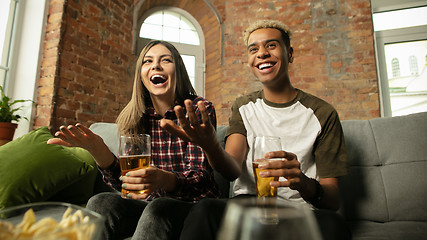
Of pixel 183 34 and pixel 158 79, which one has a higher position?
pixel 183 34

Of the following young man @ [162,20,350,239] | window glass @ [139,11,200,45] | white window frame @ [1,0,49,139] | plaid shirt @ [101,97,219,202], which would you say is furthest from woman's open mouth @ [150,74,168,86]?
window glass @ [139,11,200,45]

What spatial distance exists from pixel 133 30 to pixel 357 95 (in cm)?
286

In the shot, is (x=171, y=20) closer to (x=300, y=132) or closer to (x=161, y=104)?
Result: (x=161, y=104)

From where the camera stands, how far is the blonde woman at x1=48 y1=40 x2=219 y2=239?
788mm

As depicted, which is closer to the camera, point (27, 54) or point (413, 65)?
point (27, 54)

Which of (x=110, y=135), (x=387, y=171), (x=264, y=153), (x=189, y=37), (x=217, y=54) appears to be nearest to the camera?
(x=264, y=153)

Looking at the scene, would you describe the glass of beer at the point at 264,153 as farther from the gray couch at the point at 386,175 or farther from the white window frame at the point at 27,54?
the white window frame at the point at 27,54

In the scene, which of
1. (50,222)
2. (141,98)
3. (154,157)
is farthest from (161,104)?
(50,222)

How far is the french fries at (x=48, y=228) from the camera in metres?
0.21

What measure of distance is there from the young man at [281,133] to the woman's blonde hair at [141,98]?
0.27 meters

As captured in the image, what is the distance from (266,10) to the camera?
11.6ft

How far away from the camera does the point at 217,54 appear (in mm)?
3902

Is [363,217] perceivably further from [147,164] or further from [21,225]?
[21,225]

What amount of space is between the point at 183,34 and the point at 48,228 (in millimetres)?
4146
